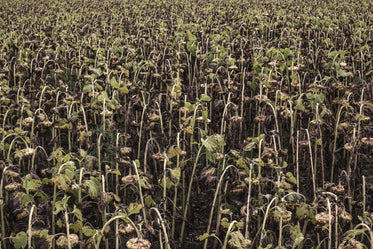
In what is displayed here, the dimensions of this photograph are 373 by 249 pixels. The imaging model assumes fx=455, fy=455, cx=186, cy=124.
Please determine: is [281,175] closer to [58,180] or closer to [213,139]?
[213,139]

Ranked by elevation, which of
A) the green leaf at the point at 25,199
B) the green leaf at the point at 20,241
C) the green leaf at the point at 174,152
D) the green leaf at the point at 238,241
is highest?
the green leaf at the point at 174,152

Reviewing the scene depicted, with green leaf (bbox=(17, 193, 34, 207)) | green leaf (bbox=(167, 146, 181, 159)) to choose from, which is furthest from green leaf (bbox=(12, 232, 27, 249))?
green leaf (bbox=(167, 146, 181, 159))

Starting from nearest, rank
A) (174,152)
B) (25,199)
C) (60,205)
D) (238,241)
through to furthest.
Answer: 1. (238,241)
2. (60,205)
3. (25,199)
4. (174,152)

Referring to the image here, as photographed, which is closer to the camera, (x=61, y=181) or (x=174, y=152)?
(x=61, y=181)

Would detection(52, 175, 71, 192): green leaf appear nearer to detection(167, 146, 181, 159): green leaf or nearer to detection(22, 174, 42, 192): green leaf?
detection(22, 174, 42, 192): green leaf

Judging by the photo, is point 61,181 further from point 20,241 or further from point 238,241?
point 238,241

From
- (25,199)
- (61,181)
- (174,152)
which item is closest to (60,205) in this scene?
(61,181)

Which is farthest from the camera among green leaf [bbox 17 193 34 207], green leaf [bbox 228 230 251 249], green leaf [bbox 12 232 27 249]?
green leaf [bbox 17 193 34 207]

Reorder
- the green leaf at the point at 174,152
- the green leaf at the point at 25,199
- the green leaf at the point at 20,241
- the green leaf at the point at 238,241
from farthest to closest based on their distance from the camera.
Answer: the green leaf at the point at 174,152 → the green leaf at the point at 25,199 → the green leaf at the point at 20,241 → the green leaf at the point at 238,241

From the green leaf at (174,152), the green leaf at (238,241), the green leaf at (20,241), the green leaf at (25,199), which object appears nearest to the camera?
the green leaf at (238,241)

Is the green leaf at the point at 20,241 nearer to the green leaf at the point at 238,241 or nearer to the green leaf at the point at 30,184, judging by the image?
the green leaf at the point at 30,184

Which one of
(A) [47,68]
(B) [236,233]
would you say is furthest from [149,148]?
(A) [47,68]

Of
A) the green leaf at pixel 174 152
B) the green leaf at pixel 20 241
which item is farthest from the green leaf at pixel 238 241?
the green leaf at pixel 20 241

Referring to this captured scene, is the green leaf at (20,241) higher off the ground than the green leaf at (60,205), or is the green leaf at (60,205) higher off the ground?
the green leaf at (60,205)
